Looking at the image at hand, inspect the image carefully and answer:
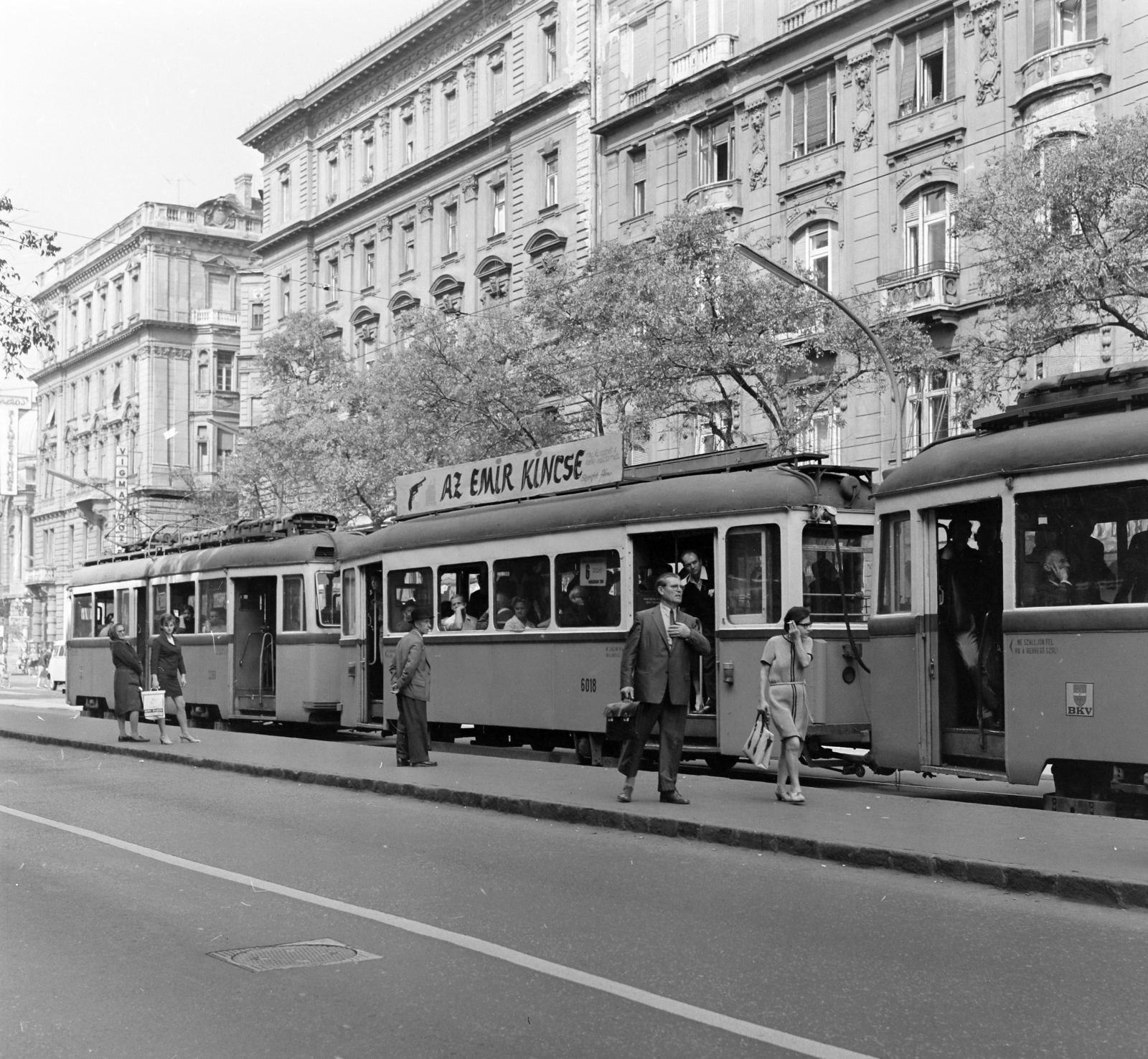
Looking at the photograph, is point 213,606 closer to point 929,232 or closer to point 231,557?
point 231,557

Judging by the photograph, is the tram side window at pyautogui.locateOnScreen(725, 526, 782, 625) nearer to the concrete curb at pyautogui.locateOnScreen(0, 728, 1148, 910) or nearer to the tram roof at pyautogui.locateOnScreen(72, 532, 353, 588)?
the concrete curb at pyautogui.locateOnScreen(0, 728, 1148, 910)

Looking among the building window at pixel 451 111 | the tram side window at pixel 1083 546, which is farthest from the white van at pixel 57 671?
the tram side window at pixel 1083 546

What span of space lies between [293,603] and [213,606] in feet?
8.71

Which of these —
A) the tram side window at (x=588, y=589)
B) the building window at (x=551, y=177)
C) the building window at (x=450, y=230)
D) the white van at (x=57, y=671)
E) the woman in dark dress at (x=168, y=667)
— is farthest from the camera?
the white van at (x=57, y=671)

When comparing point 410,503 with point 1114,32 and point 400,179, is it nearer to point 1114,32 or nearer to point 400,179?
point 1114,32

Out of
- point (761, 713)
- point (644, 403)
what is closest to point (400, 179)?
point (644, 403)

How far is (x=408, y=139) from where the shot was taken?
53.1 metres

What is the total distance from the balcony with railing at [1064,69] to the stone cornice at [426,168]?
16500 mm

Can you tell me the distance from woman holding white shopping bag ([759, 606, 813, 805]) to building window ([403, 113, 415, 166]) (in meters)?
43.0

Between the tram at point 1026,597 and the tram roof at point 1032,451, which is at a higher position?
the tram roof at point 1032,451

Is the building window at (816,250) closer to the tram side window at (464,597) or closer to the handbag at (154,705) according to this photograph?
the tram side window at (464,597)

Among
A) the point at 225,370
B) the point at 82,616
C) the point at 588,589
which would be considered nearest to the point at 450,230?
the point at 82,616

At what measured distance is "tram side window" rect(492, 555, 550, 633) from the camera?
17.9m

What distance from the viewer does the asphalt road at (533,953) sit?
5711 mm
